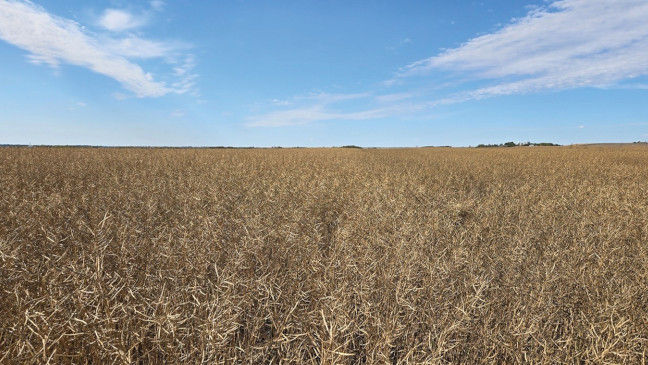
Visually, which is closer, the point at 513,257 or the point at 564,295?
the point at 564,295

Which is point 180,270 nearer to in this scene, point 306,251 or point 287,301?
point 287,301

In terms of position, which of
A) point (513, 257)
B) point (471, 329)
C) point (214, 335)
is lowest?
point (471, 329)

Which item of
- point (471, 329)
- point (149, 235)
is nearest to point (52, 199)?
point (149, 235)

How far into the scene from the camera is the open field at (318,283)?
178 cm

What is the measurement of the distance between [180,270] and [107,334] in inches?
35.8

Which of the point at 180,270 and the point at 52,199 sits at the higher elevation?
the point at 52,199

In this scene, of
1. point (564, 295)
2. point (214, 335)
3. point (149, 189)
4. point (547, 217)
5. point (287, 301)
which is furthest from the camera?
point (149, 189)

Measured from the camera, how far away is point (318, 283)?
2.54 meters

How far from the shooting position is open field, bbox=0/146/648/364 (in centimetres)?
178

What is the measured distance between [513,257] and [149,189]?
21.1 feet

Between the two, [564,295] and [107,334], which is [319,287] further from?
[564,295]

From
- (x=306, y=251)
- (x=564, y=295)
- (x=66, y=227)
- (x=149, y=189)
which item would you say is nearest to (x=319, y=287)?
(x=306, y=251)

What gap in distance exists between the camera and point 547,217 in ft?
17.8

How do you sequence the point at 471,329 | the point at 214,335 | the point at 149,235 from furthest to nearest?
the point at 149,235
the point at 471,329
the point at 214,335
